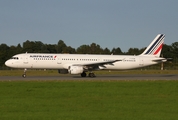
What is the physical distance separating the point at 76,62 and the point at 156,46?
1288cm

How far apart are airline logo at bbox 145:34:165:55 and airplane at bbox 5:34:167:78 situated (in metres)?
1.33

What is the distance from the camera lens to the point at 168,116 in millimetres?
13219

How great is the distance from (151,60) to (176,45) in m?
84.6

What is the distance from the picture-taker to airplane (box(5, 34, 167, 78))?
148 feet

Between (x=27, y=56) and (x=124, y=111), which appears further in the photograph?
(x=27, y=56)

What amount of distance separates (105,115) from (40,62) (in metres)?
32.4

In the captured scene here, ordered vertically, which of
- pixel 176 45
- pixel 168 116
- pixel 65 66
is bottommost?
pixel 168 116

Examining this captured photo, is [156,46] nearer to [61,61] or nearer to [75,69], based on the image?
[75,69]

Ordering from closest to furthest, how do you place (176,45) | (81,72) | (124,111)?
(124,111) → (81,72) → (176,45)

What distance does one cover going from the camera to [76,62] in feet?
153

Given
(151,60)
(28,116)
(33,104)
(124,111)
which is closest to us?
(28,116)

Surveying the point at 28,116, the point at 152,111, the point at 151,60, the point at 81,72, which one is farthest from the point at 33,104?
the point at 151,60

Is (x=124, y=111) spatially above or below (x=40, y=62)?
below

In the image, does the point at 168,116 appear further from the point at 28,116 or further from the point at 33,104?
the point at 33,104
